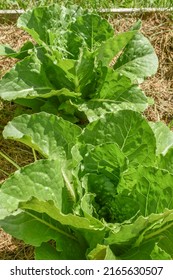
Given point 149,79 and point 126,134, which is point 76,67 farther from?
point 149,79

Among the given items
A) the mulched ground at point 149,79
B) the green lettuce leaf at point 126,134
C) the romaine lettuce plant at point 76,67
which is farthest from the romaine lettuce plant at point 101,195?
the romaine lettuce plant at point 76,67

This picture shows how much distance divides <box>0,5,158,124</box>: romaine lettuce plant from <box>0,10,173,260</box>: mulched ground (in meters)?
0.22

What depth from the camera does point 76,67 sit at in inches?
107

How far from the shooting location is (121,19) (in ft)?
11.6

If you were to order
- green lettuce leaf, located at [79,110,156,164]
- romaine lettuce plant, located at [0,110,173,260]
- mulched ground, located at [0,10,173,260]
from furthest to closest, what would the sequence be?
mulched ground, located at [0,10,173,260] → green lettuce leaf, located at [79,110,156,164] → romaine lettuce plant, located at [0,110,173,260]

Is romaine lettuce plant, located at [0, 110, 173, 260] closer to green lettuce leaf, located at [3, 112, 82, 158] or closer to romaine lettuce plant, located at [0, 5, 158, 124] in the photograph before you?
green lettuce leaf, located at [3, 112, 82, 158]

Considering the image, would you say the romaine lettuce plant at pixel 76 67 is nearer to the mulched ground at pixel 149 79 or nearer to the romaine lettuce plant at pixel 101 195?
the mulched ground at pixel 149 79

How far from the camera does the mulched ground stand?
2906mm

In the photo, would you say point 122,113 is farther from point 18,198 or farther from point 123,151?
point 18,198

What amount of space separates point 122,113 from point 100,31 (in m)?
0.82

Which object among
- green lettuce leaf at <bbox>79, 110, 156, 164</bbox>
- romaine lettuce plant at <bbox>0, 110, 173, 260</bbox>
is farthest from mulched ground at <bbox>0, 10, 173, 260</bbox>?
green lettuce leaf at <bbox>79, 110, 156, 164</bbox>

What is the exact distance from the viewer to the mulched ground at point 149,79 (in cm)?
291

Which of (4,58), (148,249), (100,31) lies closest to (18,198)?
(148,249)

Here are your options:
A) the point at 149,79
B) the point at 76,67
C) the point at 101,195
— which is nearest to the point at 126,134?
the point at 101,195
